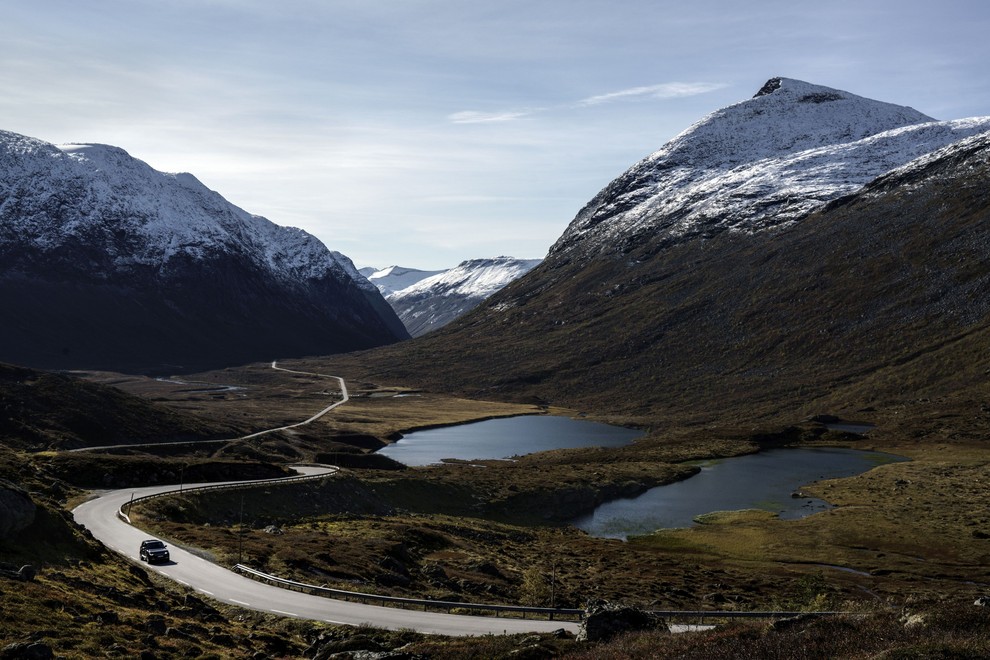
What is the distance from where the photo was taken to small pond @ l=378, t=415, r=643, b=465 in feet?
482

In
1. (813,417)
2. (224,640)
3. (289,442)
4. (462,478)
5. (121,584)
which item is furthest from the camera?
(813,417)

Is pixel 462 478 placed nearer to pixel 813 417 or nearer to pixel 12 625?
pixel 12 625

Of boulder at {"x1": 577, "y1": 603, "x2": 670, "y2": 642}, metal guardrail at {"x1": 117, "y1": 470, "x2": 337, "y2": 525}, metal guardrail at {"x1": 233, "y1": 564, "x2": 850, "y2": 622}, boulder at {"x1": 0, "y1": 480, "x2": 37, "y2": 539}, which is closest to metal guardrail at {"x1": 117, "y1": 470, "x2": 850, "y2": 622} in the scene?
metal guardrail at {"x1": 233, "y1": 564, "x2": 850, "y2": 622}

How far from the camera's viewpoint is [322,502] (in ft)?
269

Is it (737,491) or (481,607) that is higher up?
(481,607)

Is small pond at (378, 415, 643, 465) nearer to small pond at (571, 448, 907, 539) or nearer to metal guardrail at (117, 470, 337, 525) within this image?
small pond at (571, 448, 907, 539)

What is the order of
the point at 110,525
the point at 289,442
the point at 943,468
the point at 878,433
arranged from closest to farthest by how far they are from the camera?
the point at 110,525 → the point at 943,468 → the point at 289,442 → the point at 878,433

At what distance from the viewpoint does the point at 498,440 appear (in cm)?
16750

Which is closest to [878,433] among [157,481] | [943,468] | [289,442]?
[943,468]

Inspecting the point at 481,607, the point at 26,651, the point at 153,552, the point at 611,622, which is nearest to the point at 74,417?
the point at 153,552

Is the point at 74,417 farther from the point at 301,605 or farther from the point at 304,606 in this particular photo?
the point at 304,606

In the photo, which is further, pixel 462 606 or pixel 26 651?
pixel 462 606

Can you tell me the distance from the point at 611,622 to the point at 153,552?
29.1 metres

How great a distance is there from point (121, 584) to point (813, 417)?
529ft
